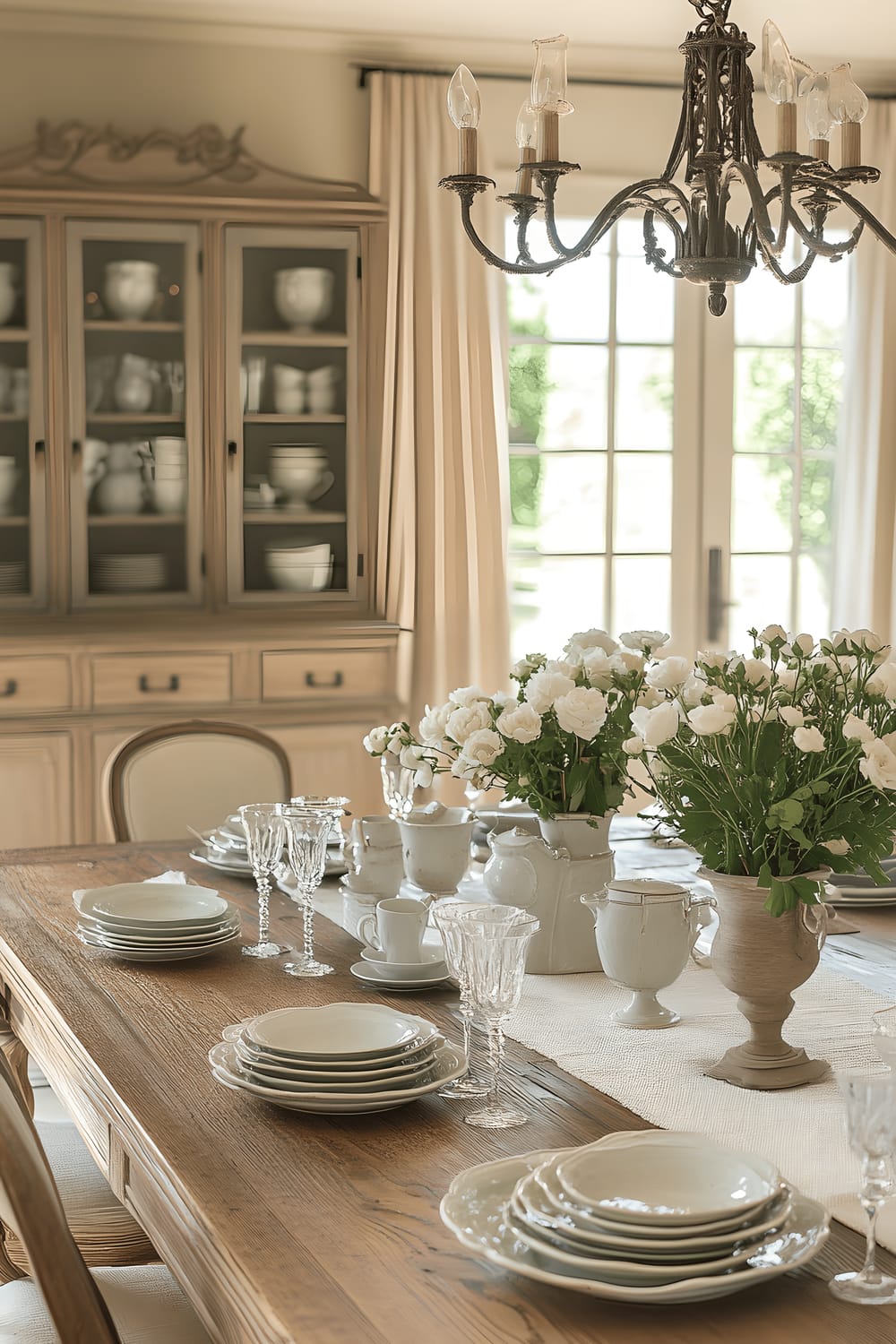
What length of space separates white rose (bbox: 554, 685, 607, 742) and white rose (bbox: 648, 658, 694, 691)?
0.14m

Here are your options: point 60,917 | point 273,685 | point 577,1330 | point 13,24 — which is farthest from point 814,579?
point 577,1330

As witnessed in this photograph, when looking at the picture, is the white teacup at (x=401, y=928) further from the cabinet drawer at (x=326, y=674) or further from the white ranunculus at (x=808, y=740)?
the cabinet drawer at (x=326, y=674)

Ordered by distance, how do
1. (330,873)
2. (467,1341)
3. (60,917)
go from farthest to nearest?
(330,873) → (60,917) → (467,1341)

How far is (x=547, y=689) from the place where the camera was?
1.70 m

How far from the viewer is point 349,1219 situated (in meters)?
1.11

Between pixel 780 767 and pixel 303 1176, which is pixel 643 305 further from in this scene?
pixel 303 1176

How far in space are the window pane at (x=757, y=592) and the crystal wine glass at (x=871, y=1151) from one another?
3.77 m

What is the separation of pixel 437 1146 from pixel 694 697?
48 centimetres

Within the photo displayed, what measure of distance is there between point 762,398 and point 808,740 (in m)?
3.54

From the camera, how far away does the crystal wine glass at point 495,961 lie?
1.27 m

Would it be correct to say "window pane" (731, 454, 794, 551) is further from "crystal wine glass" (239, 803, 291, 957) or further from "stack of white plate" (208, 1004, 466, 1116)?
"stack of white plate" (208, 1004, 466, 1116)

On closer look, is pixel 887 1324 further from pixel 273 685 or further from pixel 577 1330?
pixel 273 685

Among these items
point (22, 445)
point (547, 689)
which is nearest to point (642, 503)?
point (22, 445)

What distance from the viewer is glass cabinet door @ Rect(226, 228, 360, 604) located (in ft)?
13.1
